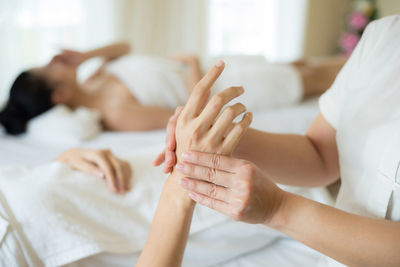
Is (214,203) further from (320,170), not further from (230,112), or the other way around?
(320,170)

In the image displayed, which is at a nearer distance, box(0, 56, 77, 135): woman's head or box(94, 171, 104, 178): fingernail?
box(94, 171, 104, 178): fingernail

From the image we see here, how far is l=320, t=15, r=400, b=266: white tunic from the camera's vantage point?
0.57 metres

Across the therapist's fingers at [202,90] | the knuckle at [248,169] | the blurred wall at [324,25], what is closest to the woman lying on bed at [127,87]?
the therapist's fingers at [202,90]

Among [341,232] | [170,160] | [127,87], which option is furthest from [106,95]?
[341,232]

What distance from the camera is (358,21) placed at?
11.5 ft

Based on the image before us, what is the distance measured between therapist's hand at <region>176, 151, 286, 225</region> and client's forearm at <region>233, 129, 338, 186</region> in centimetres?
16

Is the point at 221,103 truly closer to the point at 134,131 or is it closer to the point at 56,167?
the point at 56,167

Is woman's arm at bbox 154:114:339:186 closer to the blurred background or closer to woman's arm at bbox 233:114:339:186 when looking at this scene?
woman's arm at bbox 233:114:339:186

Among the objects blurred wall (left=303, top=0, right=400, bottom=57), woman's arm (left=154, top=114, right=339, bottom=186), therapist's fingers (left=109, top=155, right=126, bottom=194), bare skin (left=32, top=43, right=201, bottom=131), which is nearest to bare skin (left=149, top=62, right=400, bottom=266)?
woman's arm (left=154, top=114, right=339, bottom=186)

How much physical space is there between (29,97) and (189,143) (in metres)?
1.40

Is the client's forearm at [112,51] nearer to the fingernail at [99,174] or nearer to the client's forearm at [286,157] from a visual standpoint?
the fingernail at [99,174]

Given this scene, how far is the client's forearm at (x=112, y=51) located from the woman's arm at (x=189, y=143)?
1.59 metres

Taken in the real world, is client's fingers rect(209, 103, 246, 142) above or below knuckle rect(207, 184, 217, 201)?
above

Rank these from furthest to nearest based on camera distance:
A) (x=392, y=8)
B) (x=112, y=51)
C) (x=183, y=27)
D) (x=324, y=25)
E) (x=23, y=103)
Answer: (x=324, y=25)
(x=183, y=27)
(x=112, y=51)
(x=23, y=103)
(x=392, y=8)
